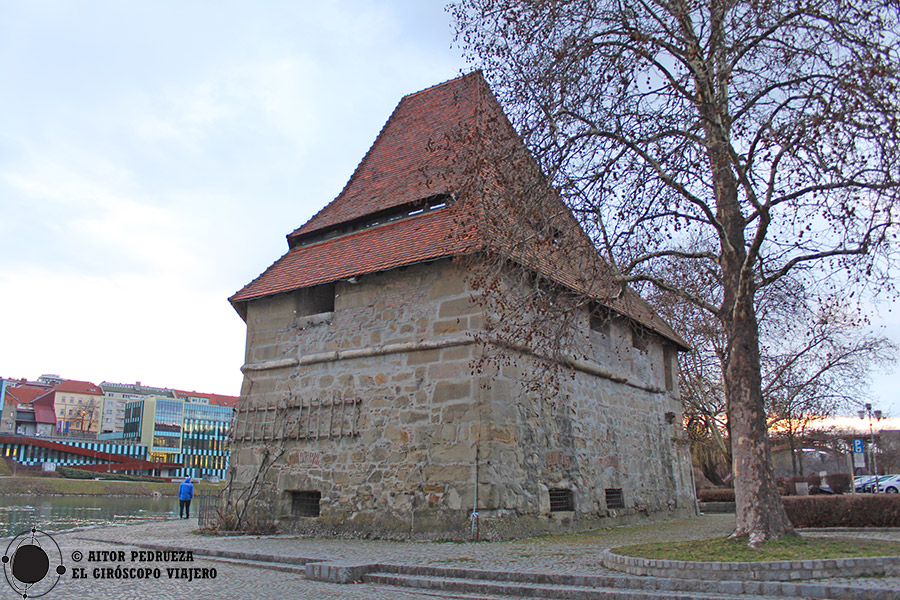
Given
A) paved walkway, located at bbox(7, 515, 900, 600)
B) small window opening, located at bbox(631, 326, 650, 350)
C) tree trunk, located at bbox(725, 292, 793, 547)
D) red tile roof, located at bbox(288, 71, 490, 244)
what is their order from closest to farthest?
paved walkway, located at bbox(7, 515, 900, 600), tree trunk, located at bbox(725, 292, 793, 547), red tile roof, located at bbox(288, 71, 490, 244), small window opening, located at bbox(631, 326, 650, 350)

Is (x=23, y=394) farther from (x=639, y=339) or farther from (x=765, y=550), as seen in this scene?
(x=765, y=550)

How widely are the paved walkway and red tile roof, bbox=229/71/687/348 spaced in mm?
3248

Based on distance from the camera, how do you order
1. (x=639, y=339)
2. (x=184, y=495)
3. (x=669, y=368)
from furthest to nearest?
(x=184, y=495) < (x=669, y=368) < (x=639, y=339)

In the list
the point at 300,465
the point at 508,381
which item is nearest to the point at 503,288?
the point at 508,381

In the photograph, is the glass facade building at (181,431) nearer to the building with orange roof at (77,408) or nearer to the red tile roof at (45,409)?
the building with orange roof at (77,408)

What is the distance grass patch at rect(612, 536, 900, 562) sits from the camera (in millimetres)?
6402

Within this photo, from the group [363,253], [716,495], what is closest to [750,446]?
[363,253]

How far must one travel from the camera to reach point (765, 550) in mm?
6738

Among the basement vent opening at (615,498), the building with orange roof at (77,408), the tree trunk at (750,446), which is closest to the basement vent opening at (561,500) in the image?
the basement vent opening at (615,498)

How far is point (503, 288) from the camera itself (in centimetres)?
1149

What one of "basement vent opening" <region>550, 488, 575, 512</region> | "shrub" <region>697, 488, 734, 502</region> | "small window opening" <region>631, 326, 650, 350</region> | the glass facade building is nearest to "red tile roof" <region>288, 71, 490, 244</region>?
"basement vent opening" <region>550, 488, 575, 512</region>

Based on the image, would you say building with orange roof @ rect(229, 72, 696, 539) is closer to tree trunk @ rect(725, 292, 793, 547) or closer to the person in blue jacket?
tree trunk @ rect(725, 292, 793, 547)

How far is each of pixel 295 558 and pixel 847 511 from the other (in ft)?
34.1

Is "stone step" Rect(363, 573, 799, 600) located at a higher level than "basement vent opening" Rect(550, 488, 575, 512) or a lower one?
lower
